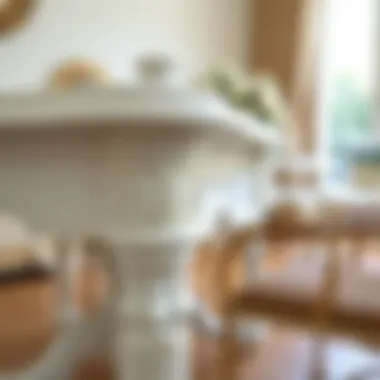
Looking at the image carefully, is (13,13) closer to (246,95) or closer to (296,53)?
(246,95)

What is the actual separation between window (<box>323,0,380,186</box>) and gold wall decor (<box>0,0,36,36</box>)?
2.76 metres

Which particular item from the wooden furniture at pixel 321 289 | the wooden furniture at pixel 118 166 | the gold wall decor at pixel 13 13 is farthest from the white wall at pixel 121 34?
the wooden furniture at pixel 118 166

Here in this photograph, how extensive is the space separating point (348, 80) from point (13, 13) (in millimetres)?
3067

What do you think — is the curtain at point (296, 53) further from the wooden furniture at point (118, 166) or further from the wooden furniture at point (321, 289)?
the wooden furniture at point (118, 166)

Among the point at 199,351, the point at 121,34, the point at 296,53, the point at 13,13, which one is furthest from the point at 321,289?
the point at 296,53

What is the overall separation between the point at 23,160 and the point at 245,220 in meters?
1.41

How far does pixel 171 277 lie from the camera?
49.8 inches

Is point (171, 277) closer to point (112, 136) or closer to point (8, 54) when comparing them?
point (112, 136)

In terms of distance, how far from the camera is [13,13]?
171 inches

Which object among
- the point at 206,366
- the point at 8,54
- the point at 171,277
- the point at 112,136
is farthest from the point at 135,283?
the point at 8,54

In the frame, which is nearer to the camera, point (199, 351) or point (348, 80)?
point (199, 351)

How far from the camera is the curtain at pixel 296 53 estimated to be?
249 inches

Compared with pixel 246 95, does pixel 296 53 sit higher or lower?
higher

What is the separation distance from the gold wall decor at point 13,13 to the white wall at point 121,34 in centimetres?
7
